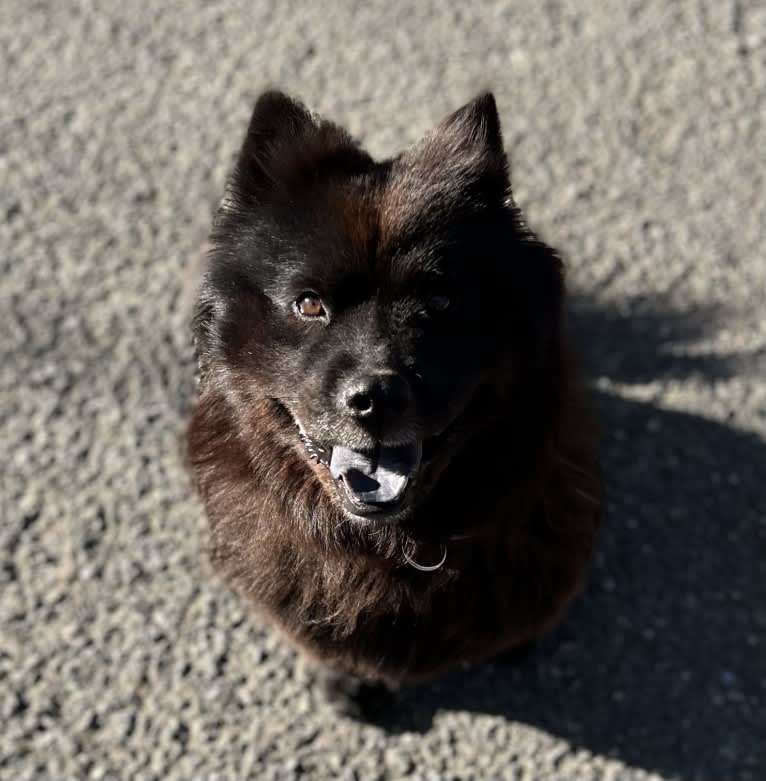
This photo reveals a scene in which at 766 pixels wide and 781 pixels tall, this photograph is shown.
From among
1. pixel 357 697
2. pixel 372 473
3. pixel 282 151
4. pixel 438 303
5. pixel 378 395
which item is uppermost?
pixel 282 151

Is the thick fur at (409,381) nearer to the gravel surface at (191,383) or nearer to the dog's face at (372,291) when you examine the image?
the dog's face at (372,291)

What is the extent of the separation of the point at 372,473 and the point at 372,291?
0.49 metres

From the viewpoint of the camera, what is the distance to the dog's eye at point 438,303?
2.68 meters

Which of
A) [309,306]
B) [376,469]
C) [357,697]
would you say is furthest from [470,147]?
[357,697]

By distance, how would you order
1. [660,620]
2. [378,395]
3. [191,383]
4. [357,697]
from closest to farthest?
[378,395]
[357,697]
[660,620]
[191,383]

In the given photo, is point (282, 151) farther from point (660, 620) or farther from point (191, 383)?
point (660, 620)

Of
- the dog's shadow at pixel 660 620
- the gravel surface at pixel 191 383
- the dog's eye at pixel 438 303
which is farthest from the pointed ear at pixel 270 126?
the dog's shadow at pixel 660 620

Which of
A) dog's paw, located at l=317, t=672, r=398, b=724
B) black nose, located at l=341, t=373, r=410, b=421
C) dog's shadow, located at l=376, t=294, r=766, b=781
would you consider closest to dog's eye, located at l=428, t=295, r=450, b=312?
black nose, located at l=341, t=373, r=410, b=421

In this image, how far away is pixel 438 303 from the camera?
2.69 meters

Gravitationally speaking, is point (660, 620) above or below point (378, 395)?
below

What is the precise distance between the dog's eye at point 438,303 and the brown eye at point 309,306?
0.93ft

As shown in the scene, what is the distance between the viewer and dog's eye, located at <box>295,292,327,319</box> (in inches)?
107

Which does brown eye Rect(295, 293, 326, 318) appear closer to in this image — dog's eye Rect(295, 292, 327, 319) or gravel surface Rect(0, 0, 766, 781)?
dog's eye Rect(295, 292, 327, 319)

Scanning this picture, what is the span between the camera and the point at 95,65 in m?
5.47
